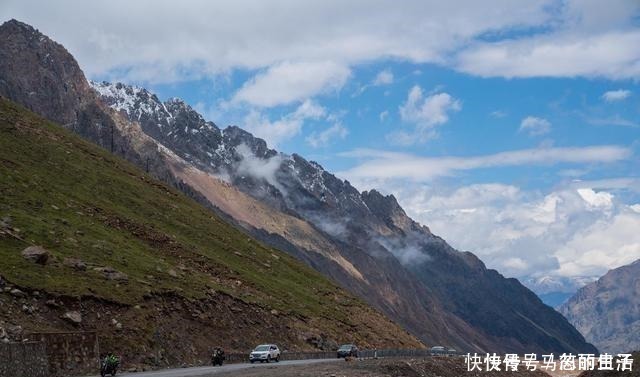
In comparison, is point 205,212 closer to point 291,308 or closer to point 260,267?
point 260,267

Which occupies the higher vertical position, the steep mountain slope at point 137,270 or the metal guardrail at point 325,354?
the steep mountain slope at point 137,270

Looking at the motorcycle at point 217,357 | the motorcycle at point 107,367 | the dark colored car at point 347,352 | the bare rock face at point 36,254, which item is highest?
the bare rock face at point 36,254

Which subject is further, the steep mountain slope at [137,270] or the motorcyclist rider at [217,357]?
the motorcyclist rider at [217,357]

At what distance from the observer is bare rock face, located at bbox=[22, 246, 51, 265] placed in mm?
66600

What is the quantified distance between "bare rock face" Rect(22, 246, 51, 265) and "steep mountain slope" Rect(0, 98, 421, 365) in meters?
0.51

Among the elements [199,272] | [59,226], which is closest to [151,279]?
[59,226]

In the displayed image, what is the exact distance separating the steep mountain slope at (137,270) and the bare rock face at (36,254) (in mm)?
510

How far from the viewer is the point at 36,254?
2638 inches

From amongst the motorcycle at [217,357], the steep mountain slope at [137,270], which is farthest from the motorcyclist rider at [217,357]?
the steep mountain slope at [137,270]

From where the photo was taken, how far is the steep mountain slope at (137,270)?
6512cm

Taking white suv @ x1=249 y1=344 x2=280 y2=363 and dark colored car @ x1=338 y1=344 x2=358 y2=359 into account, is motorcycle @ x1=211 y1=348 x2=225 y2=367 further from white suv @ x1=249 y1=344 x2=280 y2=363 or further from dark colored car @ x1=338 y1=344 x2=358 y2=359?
dark colored car @ x1=338 y1=344 x2=358 y2=359

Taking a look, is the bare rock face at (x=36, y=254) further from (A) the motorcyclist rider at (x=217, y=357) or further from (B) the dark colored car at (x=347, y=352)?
Answer: (B) the dark colored car at (x=347, y=352)

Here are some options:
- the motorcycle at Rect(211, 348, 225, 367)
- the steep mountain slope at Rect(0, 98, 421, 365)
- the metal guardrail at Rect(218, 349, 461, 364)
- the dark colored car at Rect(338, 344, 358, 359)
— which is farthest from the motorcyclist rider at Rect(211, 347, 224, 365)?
the dark colored car at Rect(338, 344, 358, 359)

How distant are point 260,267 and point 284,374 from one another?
221 ft
